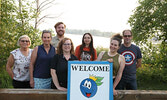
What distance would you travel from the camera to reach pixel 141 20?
275 inches

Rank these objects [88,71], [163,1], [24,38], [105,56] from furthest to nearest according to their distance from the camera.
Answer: [163,1]
[24,38]
[105,56]
[88,71]

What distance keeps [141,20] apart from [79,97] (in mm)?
5476

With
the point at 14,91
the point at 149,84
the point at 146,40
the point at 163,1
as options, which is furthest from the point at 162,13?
the point at 14,91

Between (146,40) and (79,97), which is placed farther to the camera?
(146,40)

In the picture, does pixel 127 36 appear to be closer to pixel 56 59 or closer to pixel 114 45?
pixel 114 45

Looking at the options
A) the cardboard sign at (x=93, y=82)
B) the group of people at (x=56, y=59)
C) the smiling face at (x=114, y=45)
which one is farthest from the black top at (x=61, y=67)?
the smiling face at (x=114, y=45)

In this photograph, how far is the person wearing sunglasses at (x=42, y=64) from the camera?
9.62ft

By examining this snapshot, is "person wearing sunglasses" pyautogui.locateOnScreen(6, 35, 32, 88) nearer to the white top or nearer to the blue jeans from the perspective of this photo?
the white top

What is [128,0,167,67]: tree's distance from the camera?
6.59 metres

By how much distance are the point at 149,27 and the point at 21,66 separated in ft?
17.7

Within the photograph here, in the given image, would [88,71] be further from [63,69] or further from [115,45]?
[115,45]

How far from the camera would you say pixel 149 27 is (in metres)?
7.04

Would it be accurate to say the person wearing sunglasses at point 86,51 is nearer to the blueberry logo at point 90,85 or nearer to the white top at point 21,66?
the white top at point 21,66

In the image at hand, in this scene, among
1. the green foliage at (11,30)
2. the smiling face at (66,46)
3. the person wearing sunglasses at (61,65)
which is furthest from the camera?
the green foliage at (11,30)
